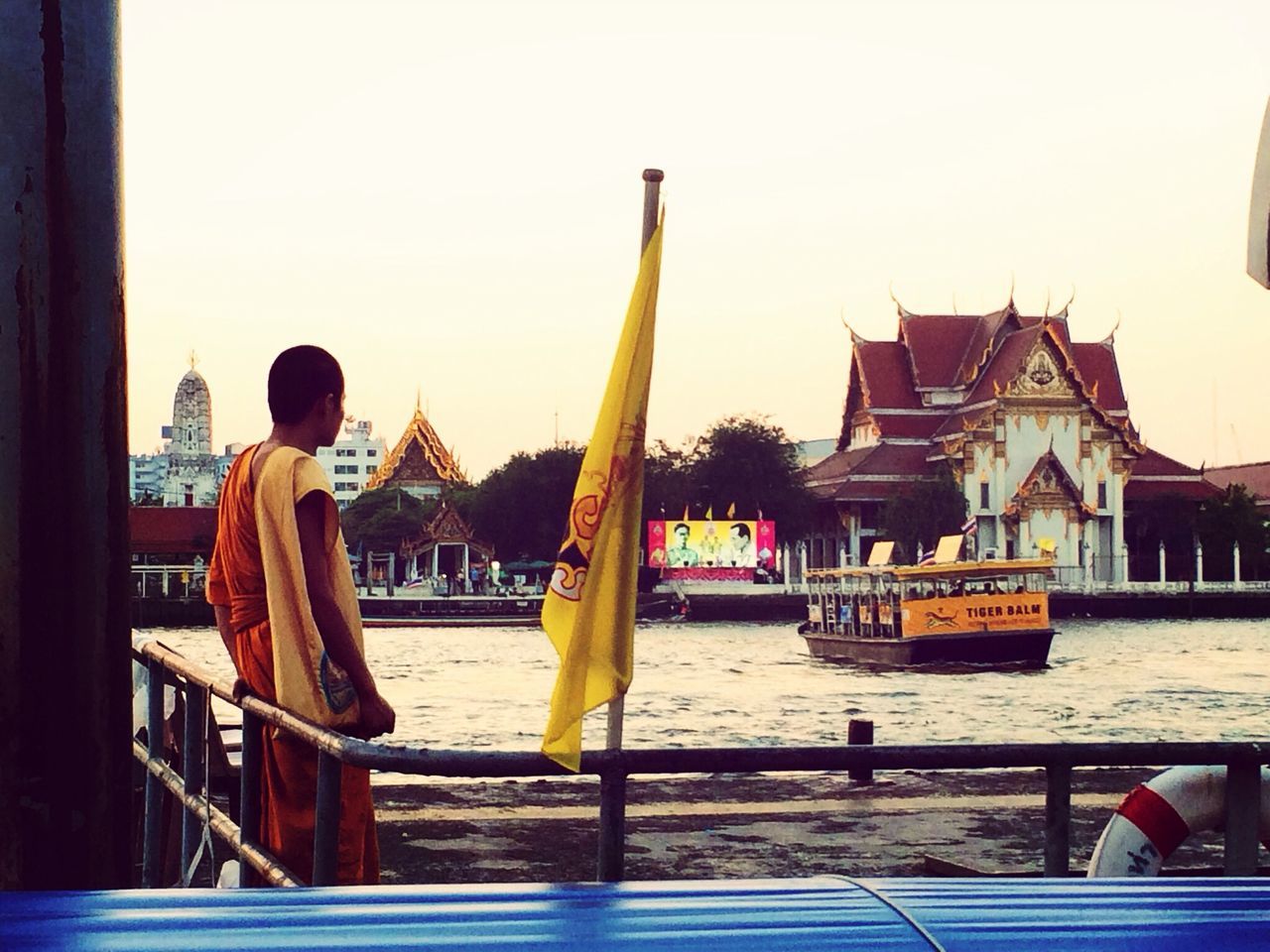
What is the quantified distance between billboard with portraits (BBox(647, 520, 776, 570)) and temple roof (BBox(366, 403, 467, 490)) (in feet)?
108

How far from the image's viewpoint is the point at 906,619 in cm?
3812

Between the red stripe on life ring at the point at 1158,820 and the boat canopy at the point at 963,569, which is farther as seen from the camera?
the boat canopy at the point at 963,569

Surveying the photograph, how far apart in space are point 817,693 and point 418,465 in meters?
64.5

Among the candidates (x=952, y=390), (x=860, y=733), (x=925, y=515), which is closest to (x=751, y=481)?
(x=925, y=515)

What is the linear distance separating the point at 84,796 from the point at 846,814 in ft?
18.6

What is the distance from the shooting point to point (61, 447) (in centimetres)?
230

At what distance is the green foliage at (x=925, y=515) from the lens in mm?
61969

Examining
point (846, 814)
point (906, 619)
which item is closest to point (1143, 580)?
point (906, 619)

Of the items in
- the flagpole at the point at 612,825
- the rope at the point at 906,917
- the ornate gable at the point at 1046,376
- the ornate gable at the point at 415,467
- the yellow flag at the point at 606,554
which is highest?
the ornate gable at the point at 1046,376

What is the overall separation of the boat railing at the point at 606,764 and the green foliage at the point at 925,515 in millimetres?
59085

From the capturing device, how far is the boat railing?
2.34 meters

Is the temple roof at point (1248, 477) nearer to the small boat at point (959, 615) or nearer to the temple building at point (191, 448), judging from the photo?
the small boat at point (959, 615)

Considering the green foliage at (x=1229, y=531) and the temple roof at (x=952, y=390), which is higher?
the temple roof at (x=952, y=390)

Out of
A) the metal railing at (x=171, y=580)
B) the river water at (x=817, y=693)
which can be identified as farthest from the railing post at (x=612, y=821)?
the metal railing at (x=171, y=580)
